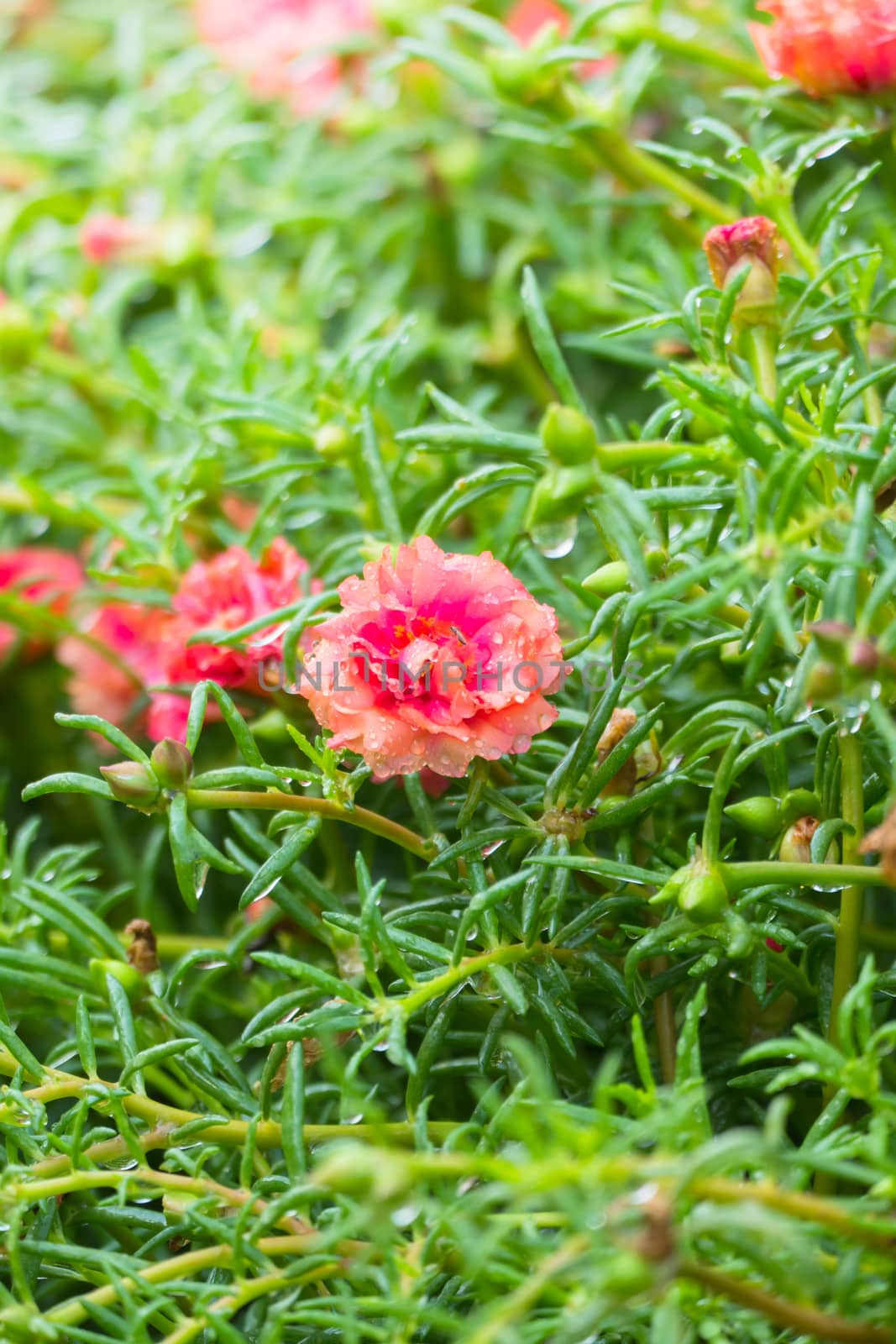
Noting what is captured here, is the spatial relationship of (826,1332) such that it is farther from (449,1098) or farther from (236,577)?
(236,577)

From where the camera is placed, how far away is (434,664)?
59cm

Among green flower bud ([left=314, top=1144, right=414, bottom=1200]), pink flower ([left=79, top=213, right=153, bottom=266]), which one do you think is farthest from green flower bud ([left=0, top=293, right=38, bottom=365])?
green flower bud ([left=314, top=1144, right=414, bottom=1200])

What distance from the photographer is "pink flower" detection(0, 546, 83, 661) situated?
1.00 meters

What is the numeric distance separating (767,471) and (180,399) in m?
0.54

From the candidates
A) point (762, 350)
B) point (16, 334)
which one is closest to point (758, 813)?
point (762, 350)

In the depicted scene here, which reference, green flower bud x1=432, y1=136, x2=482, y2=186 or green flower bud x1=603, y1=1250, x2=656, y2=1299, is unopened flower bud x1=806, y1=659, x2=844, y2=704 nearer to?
green flower bud x1=603, y1=1250, x2=656, y2=1299

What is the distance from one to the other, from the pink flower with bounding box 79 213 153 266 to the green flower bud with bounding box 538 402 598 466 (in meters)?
0.71

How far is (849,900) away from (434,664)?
8.7 inches

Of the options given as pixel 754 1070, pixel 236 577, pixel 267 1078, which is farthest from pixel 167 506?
pixel 754 1070

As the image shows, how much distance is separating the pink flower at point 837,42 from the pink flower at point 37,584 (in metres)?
0.61

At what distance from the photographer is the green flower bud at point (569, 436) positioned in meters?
0.52

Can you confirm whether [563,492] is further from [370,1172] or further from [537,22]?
[537,22]

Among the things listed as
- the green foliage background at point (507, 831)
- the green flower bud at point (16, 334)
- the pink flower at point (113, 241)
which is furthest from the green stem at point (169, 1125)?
the pink flower at point (113, 241)

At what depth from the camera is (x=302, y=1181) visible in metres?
0.56
